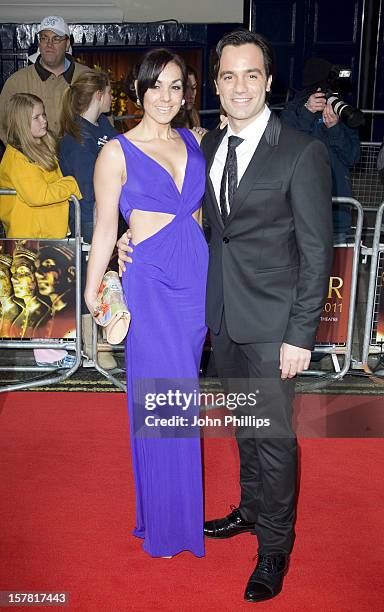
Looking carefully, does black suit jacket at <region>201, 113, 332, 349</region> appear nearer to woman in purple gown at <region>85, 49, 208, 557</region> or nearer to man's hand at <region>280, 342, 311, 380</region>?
man's hand at <region>280, 342, 311, 380</region>

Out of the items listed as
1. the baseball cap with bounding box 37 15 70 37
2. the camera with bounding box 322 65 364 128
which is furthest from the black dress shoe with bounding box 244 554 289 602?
the baseball cap with bounding box 37 15 70 37

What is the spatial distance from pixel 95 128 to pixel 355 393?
101 inches

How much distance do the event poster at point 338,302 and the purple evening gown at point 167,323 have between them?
6.94 ft

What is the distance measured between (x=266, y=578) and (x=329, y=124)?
3.72 metres

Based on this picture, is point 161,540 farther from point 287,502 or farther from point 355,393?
point 355,393

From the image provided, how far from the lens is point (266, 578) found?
3.13 m

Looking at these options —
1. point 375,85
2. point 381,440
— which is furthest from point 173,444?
point 375,85

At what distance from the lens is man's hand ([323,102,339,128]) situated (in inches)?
230

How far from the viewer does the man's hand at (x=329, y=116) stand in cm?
584

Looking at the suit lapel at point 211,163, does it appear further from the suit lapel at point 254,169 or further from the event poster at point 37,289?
the event poster at point 37,289

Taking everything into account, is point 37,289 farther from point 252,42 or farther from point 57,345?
point 252,42

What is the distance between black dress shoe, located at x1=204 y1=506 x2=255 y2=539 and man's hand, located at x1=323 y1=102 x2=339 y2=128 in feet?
10.8

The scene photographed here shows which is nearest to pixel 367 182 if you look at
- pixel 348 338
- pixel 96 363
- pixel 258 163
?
pixel 348 338

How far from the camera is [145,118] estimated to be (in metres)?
3.18
